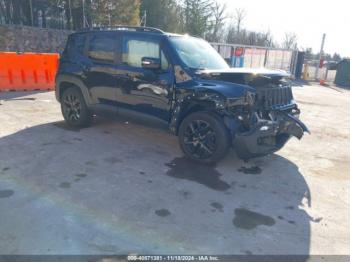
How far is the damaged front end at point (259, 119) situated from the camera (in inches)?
171

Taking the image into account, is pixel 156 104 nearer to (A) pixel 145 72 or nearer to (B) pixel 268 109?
(A) pixel 145 72

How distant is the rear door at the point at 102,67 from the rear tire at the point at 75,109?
14.8 inches

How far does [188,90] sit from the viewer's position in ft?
15.5

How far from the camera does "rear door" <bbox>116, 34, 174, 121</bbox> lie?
496cm

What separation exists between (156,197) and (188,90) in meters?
1.75

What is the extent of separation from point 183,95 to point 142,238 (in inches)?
96.1

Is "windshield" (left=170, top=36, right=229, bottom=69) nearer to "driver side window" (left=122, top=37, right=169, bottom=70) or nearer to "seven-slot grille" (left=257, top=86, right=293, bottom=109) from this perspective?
"driver side window" (left=122, top=37, right=169, bottom=70)

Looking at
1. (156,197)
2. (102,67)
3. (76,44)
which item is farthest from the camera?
(76,44)

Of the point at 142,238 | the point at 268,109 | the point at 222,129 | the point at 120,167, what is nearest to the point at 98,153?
the point at 120,167

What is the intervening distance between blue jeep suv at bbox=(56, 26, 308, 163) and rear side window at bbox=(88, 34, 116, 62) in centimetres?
2

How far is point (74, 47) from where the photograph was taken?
6.21m

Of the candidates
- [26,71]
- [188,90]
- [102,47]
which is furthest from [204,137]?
[26,71]

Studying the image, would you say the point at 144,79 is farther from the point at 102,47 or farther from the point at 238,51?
the point at 238,51

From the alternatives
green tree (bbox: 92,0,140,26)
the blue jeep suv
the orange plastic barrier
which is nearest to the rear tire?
the blue jeep suv
